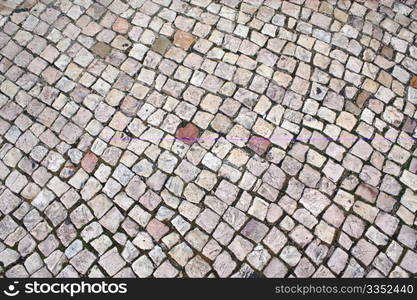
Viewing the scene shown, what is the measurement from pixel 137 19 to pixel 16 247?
3.06 metres

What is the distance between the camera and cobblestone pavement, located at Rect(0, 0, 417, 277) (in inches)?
155

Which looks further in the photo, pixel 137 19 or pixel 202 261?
pixel 137 19

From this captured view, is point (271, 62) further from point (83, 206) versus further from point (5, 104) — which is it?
point (5, 104)

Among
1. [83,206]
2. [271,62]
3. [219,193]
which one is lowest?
[83,206]

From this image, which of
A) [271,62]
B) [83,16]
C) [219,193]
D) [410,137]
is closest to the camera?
[219,193]

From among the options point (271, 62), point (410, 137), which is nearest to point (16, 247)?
point (271, 62)

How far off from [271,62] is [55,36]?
108 inches

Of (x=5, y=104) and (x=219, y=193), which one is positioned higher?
(x=219, y=193)

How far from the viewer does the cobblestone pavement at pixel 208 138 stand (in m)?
3.95

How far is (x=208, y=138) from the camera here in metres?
4.39

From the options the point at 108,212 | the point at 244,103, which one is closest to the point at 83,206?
the point at 108,212

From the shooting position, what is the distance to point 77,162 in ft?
14.2

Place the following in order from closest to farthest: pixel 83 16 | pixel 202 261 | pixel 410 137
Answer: pixel 202 261
pixel 410 137
pixel 83 16

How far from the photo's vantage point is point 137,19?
5.05 m
